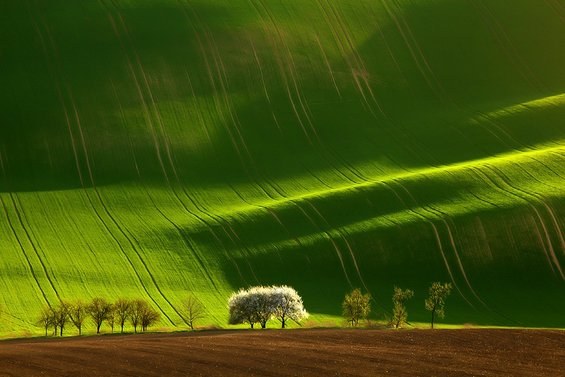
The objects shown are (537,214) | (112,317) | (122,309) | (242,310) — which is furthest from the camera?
(537,214)

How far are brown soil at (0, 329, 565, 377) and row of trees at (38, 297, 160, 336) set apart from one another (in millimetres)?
21959

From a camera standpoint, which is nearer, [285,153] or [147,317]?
[147,317]

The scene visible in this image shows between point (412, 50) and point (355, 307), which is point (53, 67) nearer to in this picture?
point (412, 50)

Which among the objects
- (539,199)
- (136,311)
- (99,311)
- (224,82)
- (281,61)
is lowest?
(99,311)

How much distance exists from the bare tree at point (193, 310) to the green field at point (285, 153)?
0.89m

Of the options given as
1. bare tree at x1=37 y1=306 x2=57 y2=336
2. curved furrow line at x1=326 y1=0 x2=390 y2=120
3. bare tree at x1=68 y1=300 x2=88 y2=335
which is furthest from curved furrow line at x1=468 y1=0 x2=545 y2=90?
bare tree at x1=37 y1=306 x2=57 y2=336

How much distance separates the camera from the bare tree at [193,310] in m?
81.1

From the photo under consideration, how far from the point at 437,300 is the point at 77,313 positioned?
2843 cm

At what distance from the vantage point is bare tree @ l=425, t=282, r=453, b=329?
81.8 meters

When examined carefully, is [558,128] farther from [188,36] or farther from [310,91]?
[188,36]

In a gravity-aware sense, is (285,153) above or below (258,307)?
above

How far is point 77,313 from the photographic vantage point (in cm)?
7556

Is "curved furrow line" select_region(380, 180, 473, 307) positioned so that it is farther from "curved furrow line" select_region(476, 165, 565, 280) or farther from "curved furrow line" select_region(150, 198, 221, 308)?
"curved furrow line" select_region(150, 198, 221, 308)

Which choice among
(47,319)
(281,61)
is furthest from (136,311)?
(281,61)
